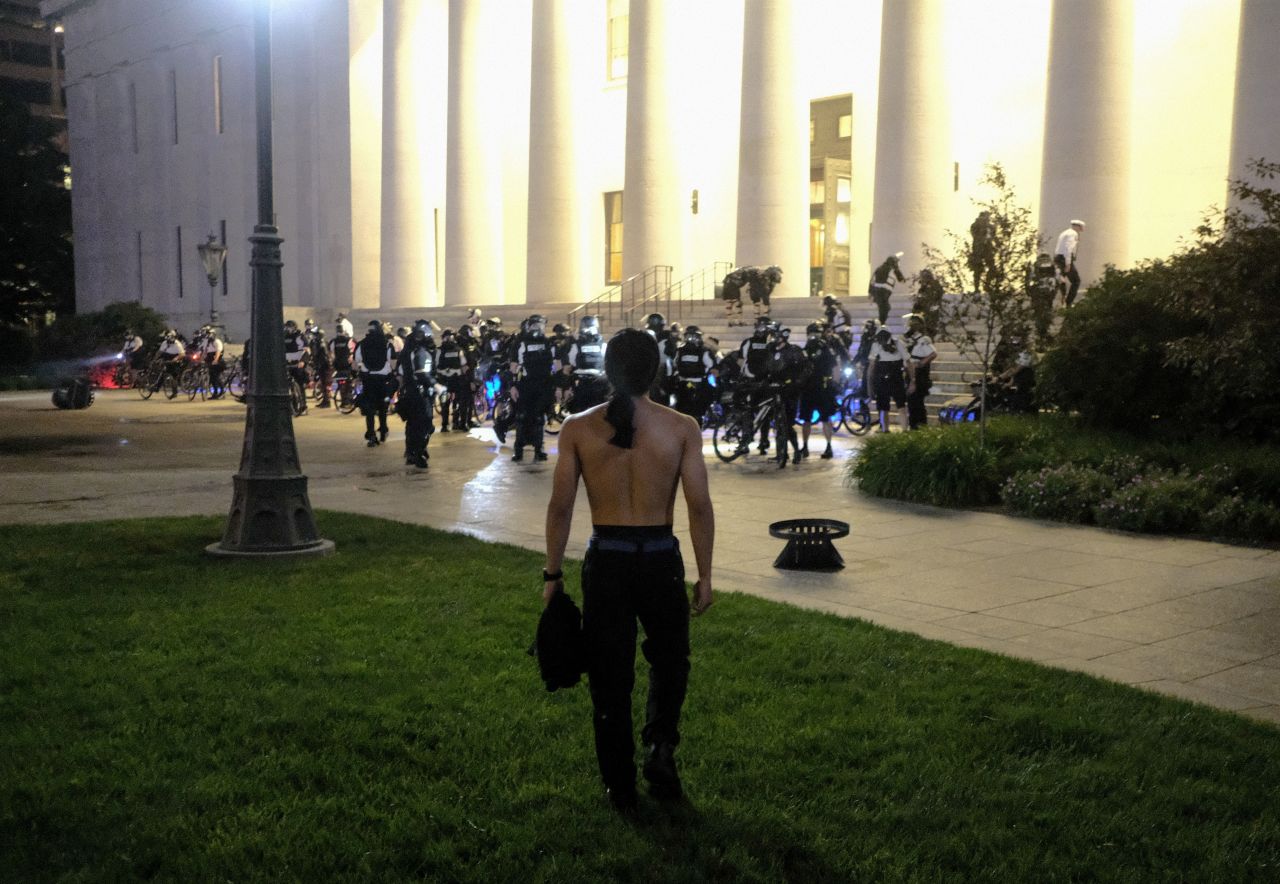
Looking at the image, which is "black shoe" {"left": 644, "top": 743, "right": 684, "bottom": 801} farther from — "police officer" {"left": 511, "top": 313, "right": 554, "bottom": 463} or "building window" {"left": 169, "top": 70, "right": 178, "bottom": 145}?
"building window" {"left": 169, "top": 70, "right": 178, "bottom": 145}

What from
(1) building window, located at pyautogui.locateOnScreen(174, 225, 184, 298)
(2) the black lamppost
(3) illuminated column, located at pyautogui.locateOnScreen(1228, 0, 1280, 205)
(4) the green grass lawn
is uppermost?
(3) illuminated column, located at pyautogui.locateOnScreen(1228, 0, 1280, 205)

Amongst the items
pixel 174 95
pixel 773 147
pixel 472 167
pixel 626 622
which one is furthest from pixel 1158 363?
pixel 174 95

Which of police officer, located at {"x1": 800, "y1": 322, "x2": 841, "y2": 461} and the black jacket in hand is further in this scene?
police officer, located at {"x1": 800, "y1": 322, "x2": 841, "y2": 461}

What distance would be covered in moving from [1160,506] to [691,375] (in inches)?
321

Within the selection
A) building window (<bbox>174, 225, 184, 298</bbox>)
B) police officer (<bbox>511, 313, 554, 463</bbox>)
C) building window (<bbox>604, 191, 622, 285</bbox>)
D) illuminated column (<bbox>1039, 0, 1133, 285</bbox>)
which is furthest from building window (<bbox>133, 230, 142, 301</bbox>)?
police officer (<bbox>511, 313, 554, 463</bbox>)

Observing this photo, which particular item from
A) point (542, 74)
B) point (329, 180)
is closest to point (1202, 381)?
point (542, 74)

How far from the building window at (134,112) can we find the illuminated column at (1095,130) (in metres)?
50.8

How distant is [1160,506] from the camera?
37.2 feet

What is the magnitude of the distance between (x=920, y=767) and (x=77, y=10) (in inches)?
2837

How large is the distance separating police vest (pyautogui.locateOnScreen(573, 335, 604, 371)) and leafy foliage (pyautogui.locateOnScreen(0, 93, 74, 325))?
4937cm

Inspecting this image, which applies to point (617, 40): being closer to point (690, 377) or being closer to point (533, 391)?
point (690, 377)

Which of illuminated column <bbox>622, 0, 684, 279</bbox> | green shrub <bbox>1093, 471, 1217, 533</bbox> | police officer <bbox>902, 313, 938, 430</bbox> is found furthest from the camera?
illuminated column <bbox>622, 0, 684, 279</bbox>

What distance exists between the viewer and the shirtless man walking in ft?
14.3

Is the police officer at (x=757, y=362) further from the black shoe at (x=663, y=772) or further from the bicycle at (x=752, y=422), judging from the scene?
the black shoe at (x=663, y=772)
